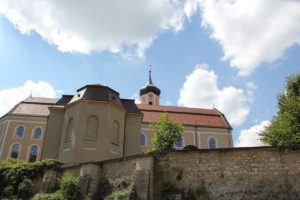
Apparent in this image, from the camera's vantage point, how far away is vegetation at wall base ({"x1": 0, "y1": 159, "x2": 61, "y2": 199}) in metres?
21.0

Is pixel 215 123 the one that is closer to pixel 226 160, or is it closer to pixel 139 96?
pixel 139 96

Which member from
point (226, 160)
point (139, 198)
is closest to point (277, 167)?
point (226, 160)

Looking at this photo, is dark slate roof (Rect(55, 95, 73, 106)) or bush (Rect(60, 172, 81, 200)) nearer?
bush (Rect(60, 172, 81, 200))

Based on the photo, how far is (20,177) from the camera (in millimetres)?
21891

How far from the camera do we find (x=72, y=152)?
27250mm

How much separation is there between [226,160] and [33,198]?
11.1 m

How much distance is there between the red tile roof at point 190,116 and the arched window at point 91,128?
19.6 m

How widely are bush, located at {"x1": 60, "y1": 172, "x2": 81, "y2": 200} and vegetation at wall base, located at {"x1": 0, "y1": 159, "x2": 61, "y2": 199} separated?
7.67ft

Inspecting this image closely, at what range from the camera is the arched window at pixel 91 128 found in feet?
91.8

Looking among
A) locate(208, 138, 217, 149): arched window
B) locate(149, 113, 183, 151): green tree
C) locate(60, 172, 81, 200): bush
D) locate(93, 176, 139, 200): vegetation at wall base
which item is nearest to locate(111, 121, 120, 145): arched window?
locate(149, 113, 183, 151): green tree

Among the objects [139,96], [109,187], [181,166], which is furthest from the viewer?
[139,96]

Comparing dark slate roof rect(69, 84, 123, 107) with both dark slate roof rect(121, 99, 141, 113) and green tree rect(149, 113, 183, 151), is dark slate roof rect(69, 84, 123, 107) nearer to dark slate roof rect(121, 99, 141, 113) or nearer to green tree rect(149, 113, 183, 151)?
dark slate roof rect(121, 99, 141, 113)

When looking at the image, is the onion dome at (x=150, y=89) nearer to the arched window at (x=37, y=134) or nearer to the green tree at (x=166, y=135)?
the arched window at (x=37, y=134)

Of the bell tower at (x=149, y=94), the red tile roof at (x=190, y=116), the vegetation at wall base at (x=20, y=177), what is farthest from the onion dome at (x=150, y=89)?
the vegetation at wall base at (x=20, y=177)
